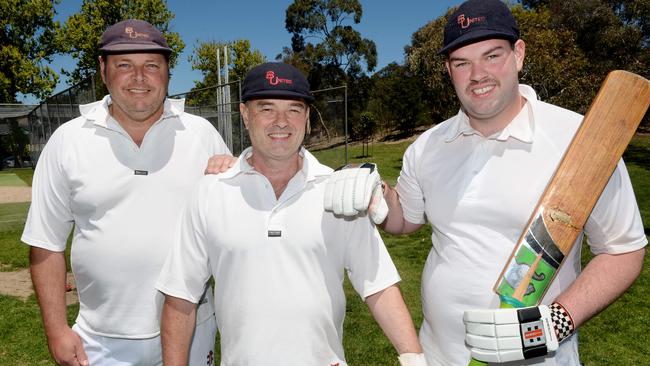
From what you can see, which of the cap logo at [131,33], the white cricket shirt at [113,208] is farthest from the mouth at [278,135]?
the cap logo at [131,33]

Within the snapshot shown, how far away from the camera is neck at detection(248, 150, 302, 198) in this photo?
7.40ft

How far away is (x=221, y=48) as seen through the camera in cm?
3791

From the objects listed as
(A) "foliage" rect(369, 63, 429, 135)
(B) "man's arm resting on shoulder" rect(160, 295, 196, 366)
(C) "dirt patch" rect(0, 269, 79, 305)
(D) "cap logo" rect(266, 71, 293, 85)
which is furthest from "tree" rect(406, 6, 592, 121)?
(B) "man's arm resting on shoulder" rect(160, 295, 196, 366)

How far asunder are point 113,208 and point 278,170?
2.91 feet

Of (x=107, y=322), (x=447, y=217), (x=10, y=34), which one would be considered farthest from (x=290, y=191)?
(x=10, y=34)

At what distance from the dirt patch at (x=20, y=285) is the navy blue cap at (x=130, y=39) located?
14.6 ft

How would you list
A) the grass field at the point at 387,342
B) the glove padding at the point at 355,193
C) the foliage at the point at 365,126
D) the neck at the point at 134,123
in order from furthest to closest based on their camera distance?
1. the foliage at the point at 365,126
2. the grass field at the point at 387,342
3. the neck at the point at 134,123
4. the glove padding at the point at 355,193

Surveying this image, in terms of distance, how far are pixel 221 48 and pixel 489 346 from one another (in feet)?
126

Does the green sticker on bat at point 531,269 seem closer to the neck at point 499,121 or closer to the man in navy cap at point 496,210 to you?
the man in navy cap at point 496,210

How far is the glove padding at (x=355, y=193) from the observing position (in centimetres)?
→ 192

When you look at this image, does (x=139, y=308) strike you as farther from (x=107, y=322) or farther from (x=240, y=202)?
(x=240, y=202)

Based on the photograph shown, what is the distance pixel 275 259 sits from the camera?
81.1 inches

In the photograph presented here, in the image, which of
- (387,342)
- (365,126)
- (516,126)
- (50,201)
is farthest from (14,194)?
(365,126)

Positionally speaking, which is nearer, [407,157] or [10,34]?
[407,157]
